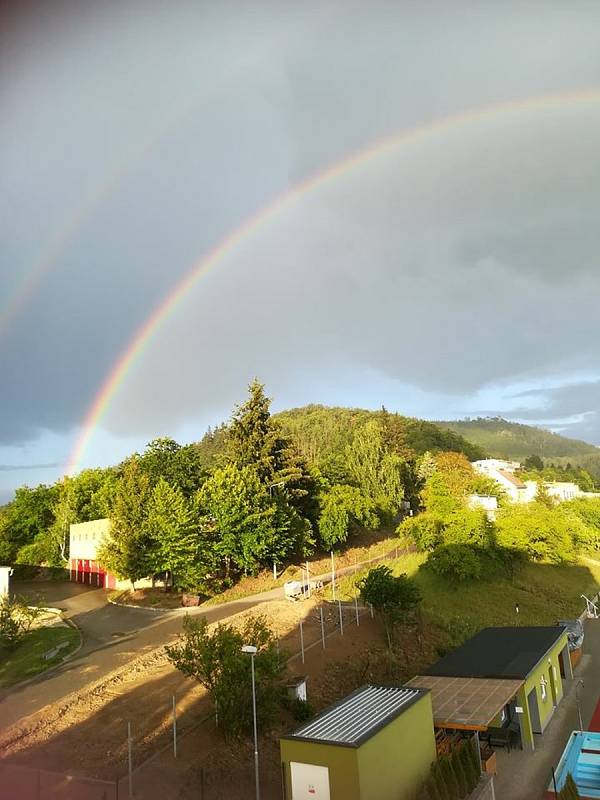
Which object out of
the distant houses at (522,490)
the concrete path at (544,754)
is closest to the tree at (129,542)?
the concrete path at (544,754)

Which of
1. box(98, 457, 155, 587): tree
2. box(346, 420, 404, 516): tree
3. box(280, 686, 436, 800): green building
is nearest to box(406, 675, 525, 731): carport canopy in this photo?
box(280, 686, 436, 800): green building

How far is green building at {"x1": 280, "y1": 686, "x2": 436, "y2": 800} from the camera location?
12.4 m

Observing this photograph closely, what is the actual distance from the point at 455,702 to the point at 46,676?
50.2 feet

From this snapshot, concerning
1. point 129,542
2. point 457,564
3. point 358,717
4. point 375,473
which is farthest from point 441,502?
point 358,717

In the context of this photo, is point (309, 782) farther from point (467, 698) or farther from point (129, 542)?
point (129, 542)

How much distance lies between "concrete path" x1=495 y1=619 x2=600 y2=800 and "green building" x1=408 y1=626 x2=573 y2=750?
1.23ft

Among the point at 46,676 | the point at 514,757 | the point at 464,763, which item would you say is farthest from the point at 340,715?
the point at 46,676

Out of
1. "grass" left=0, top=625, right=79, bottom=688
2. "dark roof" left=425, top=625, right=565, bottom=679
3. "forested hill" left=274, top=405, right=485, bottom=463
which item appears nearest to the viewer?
"dark roof" left=425, top=625, right=565, bottom=679

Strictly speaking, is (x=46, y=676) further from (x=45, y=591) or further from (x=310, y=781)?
(x=45, y=591)

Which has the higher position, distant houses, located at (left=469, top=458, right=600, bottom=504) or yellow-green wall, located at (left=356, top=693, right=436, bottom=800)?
distant houses, located at (left=469, top=458, right=600, bottom=504)

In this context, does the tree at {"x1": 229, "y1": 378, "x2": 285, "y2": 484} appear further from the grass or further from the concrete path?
the concrete path

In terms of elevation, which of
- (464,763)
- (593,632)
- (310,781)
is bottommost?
(593,632)

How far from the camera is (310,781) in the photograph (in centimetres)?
1279

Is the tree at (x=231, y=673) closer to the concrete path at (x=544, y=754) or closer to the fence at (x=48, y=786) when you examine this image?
the fence at (x=48, y=786)
